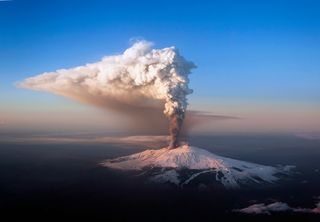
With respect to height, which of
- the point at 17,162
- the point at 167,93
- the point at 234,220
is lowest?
the point at 234,220

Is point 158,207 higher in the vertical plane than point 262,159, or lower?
lower

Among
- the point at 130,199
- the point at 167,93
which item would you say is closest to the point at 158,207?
the point at 130,199

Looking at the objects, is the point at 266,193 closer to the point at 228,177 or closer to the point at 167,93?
the point at 228,177

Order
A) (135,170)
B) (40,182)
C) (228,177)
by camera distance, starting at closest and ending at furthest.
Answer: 1. (40,182)
2. (135,170)
3. (228,177)

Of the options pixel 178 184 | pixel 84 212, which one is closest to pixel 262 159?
pixel 178 184

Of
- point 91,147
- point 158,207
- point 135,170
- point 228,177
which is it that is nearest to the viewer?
point 158,207

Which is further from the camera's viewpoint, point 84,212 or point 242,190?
point 242,190
